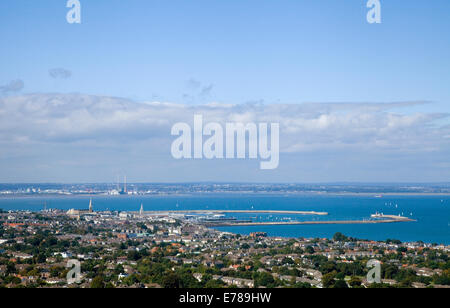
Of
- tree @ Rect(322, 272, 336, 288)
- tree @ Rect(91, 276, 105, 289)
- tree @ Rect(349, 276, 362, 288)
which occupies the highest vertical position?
tree @ Rect(91, 276, 105, 289)

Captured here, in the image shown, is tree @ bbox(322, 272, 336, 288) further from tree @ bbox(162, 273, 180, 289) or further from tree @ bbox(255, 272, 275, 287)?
tree @ bbox(162, 273, 180, 289)

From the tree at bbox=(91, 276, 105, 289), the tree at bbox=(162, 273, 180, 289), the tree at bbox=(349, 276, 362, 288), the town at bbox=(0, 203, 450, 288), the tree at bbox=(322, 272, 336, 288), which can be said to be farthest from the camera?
the town at bbox=(0, 203, 450, 288)

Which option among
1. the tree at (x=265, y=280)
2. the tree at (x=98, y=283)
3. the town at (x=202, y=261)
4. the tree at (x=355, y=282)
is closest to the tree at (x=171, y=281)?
the town at (x=202, y=261)

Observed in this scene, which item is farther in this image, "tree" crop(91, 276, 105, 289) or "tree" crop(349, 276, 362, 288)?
"tree" crop(349, 276, 362, 288)

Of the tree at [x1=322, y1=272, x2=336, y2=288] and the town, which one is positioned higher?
the tree at [x1=322, y1=272, x2=336, y2=288]

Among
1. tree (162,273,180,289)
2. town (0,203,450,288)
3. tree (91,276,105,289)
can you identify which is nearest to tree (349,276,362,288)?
town (0,203,450,288)

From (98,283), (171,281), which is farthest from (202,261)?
(98,283)

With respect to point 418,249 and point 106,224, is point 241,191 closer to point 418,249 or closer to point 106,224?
point 106,224

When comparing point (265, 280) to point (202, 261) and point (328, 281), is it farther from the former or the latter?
point (202, 261)
